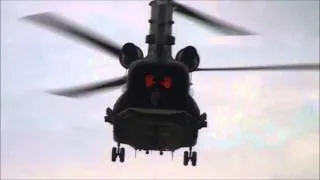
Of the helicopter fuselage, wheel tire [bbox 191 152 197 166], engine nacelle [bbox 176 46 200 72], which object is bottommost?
wheel tire [bbox 191 152 197 166]

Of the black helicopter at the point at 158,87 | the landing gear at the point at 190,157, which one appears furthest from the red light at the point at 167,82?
the landing gear at the point at 190,157

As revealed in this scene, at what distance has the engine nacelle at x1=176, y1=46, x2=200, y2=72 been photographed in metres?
33.1

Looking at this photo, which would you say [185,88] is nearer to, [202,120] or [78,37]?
[202,120]

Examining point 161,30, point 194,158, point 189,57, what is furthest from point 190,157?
point 161,30

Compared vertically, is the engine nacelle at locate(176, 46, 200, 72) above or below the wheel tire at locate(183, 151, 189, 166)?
above

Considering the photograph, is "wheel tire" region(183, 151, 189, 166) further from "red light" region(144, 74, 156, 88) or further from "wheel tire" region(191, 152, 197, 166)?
"red light" region(144, 74, 156, 88)

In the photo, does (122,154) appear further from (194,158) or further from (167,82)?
(167,82)

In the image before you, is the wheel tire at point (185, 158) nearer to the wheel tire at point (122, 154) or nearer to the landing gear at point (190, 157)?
the landing gear at point (190, 157)

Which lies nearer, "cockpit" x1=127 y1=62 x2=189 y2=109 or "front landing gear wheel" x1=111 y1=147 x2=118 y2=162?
"cockpit" x1=127 y1=62 x2=189 y2=109

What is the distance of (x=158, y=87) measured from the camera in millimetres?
30797

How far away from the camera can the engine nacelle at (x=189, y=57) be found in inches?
1304

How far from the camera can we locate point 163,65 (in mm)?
30859

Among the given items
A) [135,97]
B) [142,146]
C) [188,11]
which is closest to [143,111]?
[135,97]

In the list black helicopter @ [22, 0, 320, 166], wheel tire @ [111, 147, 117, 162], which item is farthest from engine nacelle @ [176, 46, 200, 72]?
wheel tire @ [111, 147, 117, 162]
